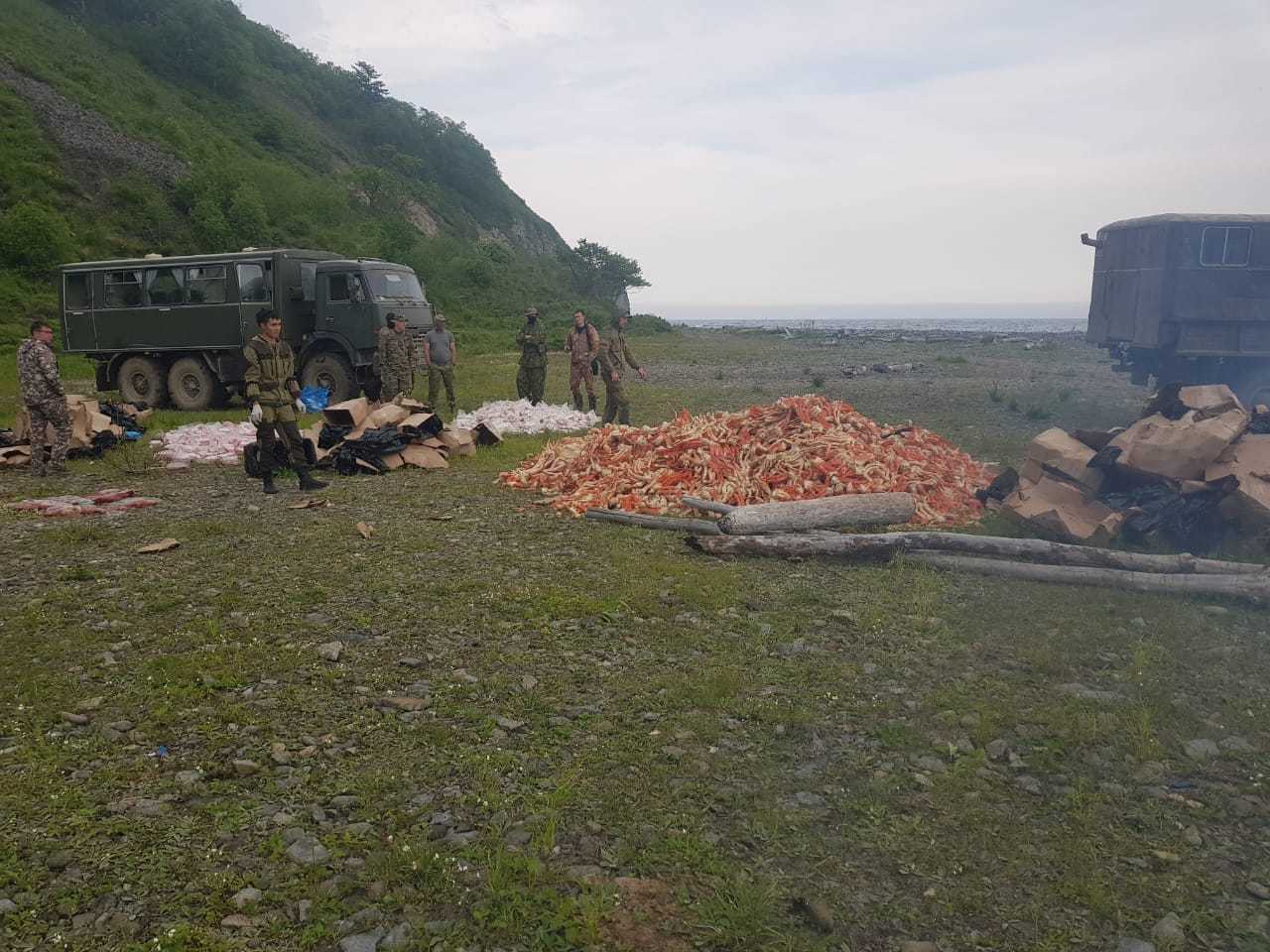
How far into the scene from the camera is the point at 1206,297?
1406 cm

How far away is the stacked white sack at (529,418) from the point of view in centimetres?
1457

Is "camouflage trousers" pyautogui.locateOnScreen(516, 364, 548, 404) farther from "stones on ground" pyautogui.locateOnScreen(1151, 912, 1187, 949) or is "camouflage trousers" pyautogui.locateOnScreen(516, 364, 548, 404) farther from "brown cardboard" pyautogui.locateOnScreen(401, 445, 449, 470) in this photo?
"stones on ground" pyautogui.locateOnScreen(1151, 912, 1187, 949)

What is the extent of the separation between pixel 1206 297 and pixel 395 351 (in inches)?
534

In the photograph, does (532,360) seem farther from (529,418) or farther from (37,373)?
(37,373)

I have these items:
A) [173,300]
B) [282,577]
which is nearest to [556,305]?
[173,300]

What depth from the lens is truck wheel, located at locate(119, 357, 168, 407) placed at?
16.6 meters

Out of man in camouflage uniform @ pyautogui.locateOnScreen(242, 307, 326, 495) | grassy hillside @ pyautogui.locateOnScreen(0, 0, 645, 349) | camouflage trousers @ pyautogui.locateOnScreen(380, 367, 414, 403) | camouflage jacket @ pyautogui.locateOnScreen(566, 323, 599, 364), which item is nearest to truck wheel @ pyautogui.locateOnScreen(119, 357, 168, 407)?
camouflage trousers @ pyautogui.locateOnScreen(380, 367, 414, 403)

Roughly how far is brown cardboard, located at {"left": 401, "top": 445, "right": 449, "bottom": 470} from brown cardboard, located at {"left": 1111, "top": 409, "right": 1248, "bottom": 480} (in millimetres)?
7934

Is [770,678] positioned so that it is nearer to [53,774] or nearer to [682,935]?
[682,935]

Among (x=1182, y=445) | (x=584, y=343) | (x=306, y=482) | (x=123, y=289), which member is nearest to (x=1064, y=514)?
(x=1182, y=445)

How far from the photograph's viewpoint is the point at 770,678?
485cm

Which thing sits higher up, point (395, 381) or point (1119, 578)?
point (395, 381)

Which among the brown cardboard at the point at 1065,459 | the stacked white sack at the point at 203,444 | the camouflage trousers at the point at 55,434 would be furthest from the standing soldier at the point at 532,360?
the brown cardboard at the point at 1065,459

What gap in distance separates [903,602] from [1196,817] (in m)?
2.65
